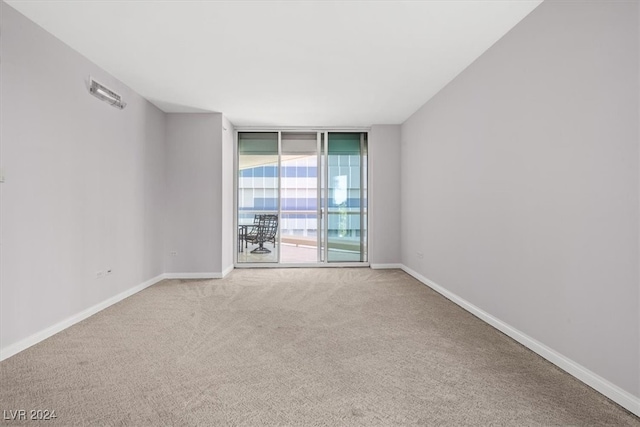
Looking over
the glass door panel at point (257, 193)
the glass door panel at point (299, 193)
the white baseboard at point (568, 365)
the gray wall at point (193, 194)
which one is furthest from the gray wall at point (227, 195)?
the white baseboard at point (568, 365)

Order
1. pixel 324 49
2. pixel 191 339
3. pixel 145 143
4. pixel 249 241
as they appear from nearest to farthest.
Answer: pixel 191 339 < pixel 324 49 < pixel 145 143 < pixel 249 241

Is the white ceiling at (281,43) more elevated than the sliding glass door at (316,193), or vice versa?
the white ceiling at (281,43)

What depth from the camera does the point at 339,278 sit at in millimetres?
4910

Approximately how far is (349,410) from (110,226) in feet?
10.8

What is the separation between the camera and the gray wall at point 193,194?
4.98 m

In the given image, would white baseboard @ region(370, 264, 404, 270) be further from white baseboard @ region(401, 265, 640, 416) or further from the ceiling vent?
the ceiling vent

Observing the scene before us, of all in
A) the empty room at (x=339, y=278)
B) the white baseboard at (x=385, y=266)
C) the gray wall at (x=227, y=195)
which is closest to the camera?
the empty room at (x=339, y=278)

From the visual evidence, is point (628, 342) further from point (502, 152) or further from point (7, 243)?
point (7, 243)

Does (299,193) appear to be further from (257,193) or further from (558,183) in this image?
(558,183)

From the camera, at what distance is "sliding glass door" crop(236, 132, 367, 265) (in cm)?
590

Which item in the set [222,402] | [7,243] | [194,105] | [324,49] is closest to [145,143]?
[194,105]

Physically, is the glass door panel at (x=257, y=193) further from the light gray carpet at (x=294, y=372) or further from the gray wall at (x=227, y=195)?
the light gray carpet at (x=294, y=372)

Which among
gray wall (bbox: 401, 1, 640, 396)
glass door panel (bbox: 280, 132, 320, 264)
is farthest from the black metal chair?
gray wall (bbox: 401, 1, 640, 396)

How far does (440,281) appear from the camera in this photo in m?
4.07
